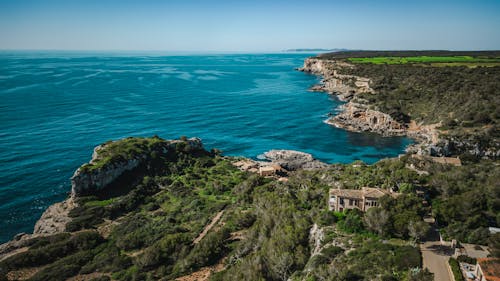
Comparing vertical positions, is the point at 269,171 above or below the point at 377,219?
below

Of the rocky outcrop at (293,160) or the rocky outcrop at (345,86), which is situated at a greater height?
the rocky outcrop at (345,86)

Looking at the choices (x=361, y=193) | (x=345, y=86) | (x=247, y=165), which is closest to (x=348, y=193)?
(x=361, y=193)

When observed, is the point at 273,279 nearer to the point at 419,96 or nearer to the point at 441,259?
the point at 441,259

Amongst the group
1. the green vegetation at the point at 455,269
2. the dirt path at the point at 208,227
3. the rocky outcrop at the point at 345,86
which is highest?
the rocky outcrop at the point at 345,86

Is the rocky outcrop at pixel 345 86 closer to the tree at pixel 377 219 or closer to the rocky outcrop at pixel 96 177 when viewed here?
the rocky outcrop at pixel 96 177

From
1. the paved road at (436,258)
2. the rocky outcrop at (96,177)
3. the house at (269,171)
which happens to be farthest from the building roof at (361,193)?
the rocky outcrop at (96,177)

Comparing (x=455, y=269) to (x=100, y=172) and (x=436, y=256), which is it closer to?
(x=436, y=256)

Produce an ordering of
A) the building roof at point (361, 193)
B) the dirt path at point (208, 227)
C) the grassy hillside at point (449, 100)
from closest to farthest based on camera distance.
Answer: the building roof at point (361, 193) < the dirt path at point (208, 227) < the grassy hillside at point (449, 100)
